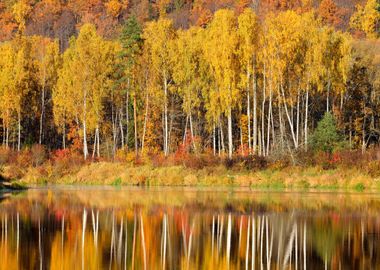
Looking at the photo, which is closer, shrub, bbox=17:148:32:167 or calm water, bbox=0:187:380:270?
calm water, bbox=0:187:380:270

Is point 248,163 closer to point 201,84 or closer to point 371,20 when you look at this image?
point 201,84

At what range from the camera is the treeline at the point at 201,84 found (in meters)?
55.9

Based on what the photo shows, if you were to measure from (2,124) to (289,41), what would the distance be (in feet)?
105

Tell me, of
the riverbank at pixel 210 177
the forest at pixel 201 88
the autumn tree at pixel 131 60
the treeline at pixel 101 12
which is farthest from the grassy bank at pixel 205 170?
the treeline at pixel 101 12

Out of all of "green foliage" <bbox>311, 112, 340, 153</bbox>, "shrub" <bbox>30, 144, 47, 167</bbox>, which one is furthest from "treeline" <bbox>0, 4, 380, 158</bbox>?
"shrub" <bbox>30, 144, 47, 167</bbox>

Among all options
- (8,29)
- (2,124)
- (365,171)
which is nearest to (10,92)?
(2,124)

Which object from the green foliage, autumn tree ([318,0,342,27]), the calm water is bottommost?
the calm water

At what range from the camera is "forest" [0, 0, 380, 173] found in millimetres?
55750

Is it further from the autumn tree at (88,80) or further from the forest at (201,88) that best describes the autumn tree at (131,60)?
the autumn tree at (88,80)

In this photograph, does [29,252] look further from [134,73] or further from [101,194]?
[134,73]

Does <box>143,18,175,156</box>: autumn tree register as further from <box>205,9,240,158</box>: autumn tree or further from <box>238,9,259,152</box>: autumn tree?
<box>238,9,259,152</box>: autumn tree

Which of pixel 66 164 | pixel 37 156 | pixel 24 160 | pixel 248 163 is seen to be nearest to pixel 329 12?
pixel 37 156

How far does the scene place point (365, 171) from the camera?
44.6 m

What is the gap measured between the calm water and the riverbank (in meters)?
6.77
